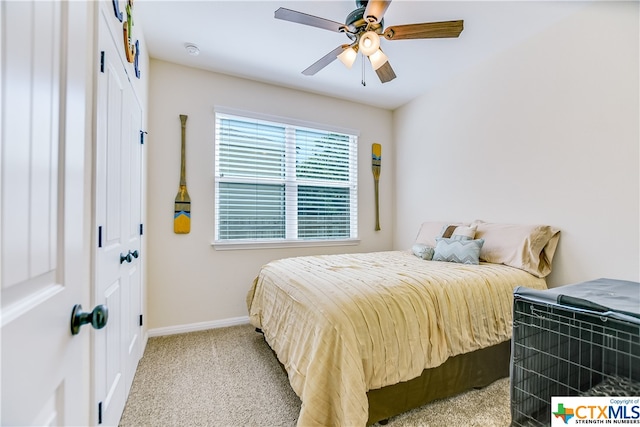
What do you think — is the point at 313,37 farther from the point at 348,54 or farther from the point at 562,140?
the point at 562,140

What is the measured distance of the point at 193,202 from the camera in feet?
9.86

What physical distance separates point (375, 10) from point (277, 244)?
2441 millimetres

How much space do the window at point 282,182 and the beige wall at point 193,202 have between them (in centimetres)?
15

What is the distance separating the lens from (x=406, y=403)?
1615 millimetres

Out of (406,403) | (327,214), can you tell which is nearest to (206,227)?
(327,214)

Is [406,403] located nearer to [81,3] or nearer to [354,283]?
[354,283]

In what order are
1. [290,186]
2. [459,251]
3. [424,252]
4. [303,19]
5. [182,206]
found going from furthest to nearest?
[290,186], [182,206], [424,252], [459,251], [303,19]

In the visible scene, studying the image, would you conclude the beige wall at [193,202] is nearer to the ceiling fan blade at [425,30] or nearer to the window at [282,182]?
the window at [282,182]

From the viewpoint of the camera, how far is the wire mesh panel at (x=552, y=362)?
4.42ft

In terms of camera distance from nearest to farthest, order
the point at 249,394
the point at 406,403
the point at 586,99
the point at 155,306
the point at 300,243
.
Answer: the point at 406,403 < the point at 249,394 < the point at 586,99 < the point at 155,306 < the point at 300,243

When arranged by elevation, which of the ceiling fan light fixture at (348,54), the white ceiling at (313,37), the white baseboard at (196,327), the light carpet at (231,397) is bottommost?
the light carpet at (231,397)

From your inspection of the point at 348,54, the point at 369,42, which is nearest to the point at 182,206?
the point at 348,54

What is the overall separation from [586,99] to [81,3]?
3.04 meters

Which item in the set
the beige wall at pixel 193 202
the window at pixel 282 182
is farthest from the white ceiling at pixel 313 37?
the window at pixel 282 182
